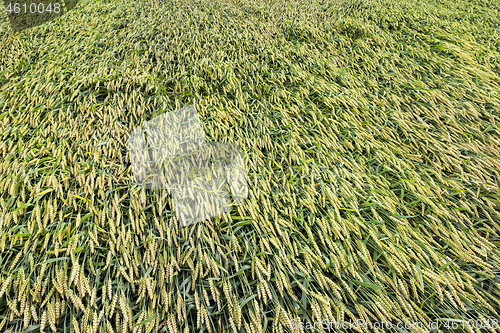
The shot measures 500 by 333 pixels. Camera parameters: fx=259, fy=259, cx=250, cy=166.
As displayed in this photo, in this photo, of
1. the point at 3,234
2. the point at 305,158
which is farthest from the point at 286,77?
the point at 3,234

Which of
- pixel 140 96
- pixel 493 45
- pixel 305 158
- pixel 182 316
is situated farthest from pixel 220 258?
pixel 493 45

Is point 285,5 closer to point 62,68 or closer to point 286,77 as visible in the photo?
point 286,77

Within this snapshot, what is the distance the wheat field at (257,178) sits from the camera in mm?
1632

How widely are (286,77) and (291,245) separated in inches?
81.5

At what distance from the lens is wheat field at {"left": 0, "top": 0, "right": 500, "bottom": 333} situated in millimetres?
1632

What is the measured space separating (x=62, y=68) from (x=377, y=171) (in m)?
3.52

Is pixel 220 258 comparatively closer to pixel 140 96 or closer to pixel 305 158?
pixel 305 158

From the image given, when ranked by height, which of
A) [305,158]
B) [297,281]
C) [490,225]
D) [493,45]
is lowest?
[490,225]

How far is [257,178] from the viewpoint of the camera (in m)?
2.20

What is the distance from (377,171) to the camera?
2.38m

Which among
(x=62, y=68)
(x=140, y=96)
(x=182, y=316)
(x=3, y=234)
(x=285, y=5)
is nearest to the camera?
(x=182, y=316)

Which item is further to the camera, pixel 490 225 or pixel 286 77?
pixel 286 77

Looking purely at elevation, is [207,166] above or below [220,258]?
above

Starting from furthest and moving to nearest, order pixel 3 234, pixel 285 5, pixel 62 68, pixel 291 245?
pixel 285 5
pixel 62 68
pixel 291 245
pixel 3 234
